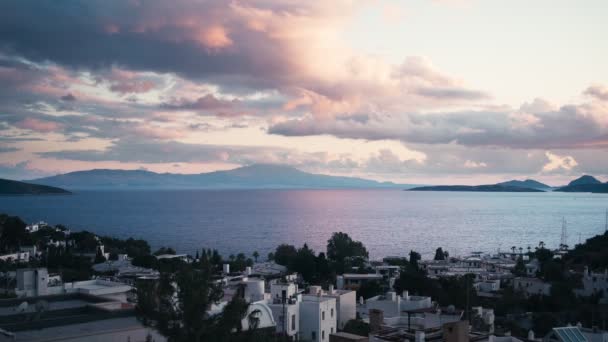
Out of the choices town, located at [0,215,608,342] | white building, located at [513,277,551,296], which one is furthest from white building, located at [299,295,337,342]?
white building, located at [513,277,551,296]

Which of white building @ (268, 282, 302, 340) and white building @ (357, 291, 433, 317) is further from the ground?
white building @ (268, 282, 302, 340)

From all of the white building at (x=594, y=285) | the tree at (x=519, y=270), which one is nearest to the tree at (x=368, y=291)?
the white building at (x=594, y=285)

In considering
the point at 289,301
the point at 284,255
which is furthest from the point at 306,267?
the point at 289,301

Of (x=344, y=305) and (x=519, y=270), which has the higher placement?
(x=344, y=305)

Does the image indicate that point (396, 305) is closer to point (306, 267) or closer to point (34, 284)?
point (34, 284)

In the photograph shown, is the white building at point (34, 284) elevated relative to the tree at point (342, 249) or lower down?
elevated

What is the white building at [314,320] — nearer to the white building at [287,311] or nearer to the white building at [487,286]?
the white building at [287,311]

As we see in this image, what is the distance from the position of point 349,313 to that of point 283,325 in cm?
816

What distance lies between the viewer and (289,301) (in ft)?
86.6

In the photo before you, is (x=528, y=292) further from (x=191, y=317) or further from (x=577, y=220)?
(x=577, y=220)

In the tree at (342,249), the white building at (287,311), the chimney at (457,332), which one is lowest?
the tree at (342,249)

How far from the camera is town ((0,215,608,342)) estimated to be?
13477 mm

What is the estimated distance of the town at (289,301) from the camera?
13.5 meters

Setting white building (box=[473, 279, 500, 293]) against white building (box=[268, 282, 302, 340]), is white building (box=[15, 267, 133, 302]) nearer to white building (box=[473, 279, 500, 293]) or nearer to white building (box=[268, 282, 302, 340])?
white building (box=[268, 282, 302, 340])
